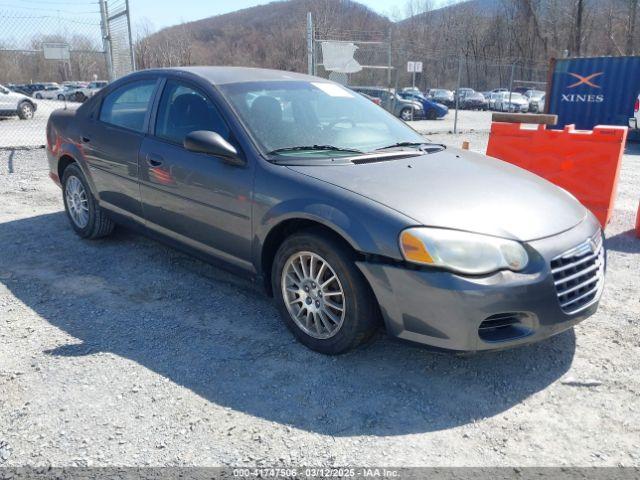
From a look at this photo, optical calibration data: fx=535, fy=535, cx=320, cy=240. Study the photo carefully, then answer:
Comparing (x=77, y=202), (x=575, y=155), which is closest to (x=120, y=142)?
(x=77, y=202)

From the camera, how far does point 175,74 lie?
405 cm

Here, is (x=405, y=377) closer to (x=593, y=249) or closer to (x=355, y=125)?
(x=593, y=249)

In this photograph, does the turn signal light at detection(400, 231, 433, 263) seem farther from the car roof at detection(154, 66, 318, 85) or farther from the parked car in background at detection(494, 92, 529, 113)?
the parked car in background at detection(494, 92, 529, 113)

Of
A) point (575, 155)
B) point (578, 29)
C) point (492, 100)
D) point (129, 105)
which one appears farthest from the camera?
point (578, 29)

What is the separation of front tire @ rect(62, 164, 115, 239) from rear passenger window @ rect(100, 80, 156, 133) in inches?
27.5

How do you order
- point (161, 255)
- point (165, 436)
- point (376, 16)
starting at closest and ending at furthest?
point (165, 436) < point (161, 255) < point (376, 16)

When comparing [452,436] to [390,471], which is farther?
[452,436]

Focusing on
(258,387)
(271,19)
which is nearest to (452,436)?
(258,387)

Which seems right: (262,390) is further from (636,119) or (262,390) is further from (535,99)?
(535,99)

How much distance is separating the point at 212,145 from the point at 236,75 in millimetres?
961

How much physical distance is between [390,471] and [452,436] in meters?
0.40

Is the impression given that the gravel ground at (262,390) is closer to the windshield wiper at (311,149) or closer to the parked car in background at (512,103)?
the windshield wiper at (311,149)

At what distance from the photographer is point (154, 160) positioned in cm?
395

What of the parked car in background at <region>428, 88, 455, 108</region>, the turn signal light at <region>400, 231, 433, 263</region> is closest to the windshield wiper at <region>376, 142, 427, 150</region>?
Answer: the turn signal light at <region>400, 231, 433, 263</region>
